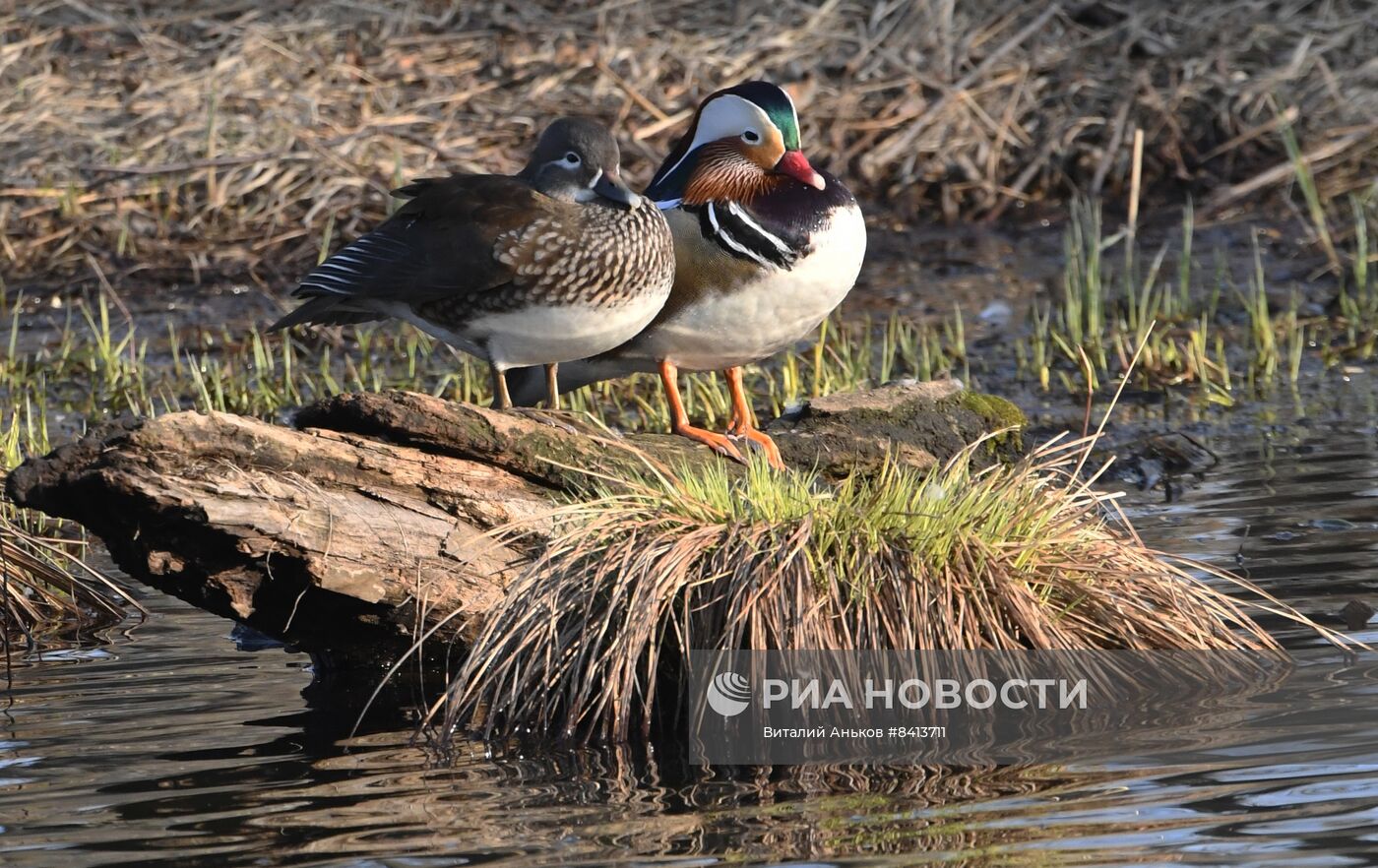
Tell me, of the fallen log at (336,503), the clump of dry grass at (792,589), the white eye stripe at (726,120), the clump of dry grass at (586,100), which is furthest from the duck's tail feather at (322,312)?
the clump of dry grass at (586,100)

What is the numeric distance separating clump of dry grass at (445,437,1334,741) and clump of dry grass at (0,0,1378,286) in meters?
6.21

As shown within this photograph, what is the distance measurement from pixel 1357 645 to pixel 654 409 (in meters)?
3.49

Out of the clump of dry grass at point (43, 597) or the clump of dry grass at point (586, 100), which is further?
the clump of dry grass at point (586, 100)

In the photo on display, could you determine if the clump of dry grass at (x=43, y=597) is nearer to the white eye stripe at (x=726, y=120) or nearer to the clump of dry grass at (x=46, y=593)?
the clump of dry grass at (x=46, y=593)

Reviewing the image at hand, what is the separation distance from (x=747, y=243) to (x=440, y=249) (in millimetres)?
854

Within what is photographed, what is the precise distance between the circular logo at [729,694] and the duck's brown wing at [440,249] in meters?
1.51

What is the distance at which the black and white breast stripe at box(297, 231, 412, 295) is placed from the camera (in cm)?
554

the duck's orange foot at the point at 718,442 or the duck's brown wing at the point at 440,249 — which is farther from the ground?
the duck's brown wing at the point at 440,249

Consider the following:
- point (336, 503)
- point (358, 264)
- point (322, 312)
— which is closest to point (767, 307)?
point (358, 264)

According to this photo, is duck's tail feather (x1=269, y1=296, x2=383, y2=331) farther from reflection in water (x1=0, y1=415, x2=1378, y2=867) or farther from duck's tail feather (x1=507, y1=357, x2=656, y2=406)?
reflection in water (x1=0, y1=415, x2=1378, y2=867)

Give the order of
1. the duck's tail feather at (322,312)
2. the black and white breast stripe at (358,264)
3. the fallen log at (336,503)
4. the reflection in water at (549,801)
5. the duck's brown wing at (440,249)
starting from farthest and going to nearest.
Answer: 1. the duck's tail feather at (322,312)
2. the black and white breast stripe at (358,264)
3. the duck's brown wing at (440,249)
4. the fallen log at (336,503)
5. the reflection in water at (549,801)

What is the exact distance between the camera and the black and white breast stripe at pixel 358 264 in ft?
18.2

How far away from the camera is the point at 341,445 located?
4.64 m

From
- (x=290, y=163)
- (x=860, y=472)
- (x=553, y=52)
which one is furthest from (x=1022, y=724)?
(x=553, y=52)
